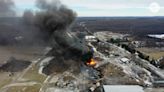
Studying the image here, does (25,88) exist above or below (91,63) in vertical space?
below

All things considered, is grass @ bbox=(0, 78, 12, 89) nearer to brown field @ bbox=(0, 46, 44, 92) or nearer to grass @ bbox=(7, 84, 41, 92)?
grass @ bbox=(7, 84, 41, 92)

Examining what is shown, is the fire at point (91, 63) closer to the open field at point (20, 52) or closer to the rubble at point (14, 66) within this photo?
the rubble at point (14, 66)

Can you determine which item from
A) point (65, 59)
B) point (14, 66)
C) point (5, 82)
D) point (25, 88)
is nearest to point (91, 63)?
point (65, 59)

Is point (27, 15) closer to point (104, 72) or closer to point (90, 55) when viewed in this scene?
point (90, 55)

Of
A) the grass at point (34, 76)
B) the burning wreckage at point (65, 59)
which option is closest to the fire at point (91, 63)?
the burning wreckage at point (65, 59)

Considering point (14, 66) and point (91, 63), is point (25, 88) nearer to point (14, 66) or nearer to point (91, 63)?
point (91, 63)
